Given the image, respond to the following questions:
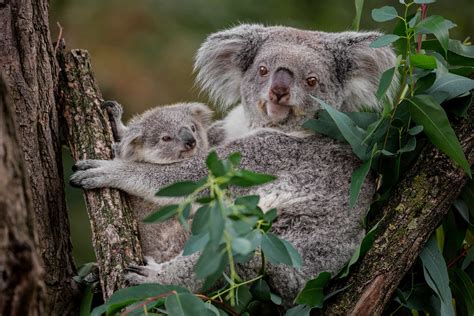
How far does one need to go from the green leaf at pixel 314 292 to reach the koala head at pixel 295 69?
119 cm

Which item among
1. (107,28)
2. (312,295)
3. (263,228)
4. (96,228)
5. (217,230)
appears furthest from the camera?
(107,28)

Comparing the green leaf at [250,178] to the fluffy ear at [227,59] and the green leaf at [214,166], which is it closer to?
the green leaf at [214,166]

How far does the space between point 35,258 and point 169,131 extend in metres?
2.55

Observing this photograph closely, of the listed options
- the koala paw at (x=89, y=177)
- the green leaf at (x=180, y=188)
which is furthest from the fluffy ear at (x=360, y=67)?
the green leaf at (x=180, y=188)

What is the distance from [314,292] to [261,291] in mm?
257

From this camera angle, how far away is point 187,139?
452cm

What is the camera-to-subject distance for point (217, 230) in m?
2.38

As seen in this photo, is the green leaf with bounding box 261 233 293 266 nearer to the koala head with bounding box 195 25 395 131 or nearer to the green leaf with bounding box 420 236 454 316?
the green leaf with bounding box 420 236 454 316

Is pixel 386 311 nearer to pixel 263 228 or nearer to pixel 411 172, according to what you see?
pixel 411 172

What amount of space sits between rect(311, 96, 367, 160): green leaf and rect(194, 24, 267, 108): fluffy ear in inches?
41.6

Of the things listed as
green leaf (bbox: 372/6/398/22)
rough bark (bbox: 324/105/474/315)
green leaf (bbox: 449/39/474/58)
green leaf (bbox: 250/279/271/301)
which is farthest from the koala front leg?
green leaf (bbox: 449/39/474/58)

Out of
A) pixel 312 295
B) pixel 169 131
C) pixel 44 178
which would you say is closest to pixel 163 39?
pixel 169 131

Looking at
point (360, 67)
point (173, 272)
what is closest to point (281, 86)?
point (360, 67)

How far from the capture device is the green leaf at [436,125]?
3.56m
